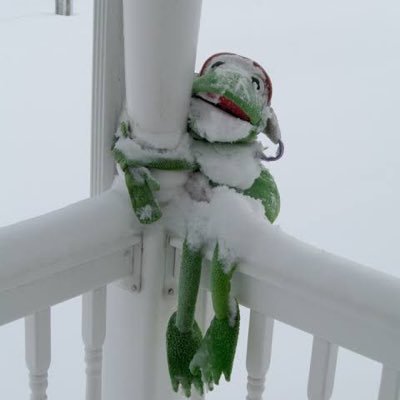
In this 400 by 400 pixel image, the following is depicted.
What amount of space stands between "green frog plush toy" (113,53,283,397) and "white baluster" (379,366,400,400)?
6.1 inches

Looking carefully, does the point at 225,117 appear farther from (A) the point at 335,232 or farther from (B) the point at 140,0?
(A) the point at 335,232

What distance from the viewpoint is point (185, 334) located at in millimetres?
792

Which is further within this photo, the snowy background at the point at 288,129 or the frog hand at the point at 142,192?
the snowy background at the point at 288,129

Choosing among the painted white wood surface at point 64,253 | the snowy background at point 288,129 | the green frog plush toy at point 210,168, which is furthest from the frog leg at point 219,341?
the snowy background at point 288,129

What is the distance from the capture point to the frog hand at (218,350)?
747 millimetres

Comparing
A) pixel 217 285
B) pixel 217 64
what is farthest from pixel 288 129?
pixel 217 285

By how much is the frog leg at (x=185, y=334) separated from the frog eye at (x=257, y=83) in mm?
183

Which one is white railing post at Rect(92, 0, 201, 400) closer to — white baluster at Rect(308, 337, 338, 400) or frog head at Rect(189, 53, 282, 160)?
frog head at Rect(189, 53, 282, 160)

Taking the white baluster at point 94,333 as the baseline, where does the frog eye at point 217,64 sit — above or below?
above

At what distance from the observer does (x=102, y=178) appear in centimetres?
85

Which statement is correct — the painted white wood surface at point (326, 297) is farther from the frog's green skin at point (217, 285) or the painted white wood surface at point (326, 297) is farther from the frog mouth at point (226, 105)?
the frog mouth at point (226, 105)

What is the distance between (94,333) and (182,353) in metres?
0.10

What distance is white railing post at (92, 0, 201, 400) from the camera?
0.71 metres

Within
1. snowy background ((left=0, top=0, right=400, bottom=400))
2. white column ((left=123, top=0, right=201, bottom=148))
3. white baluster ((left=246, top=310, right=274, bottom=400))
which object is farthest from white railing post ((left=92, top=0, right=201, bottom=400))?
snowy background ((left=0, top=0, right=400, bottom=400))
